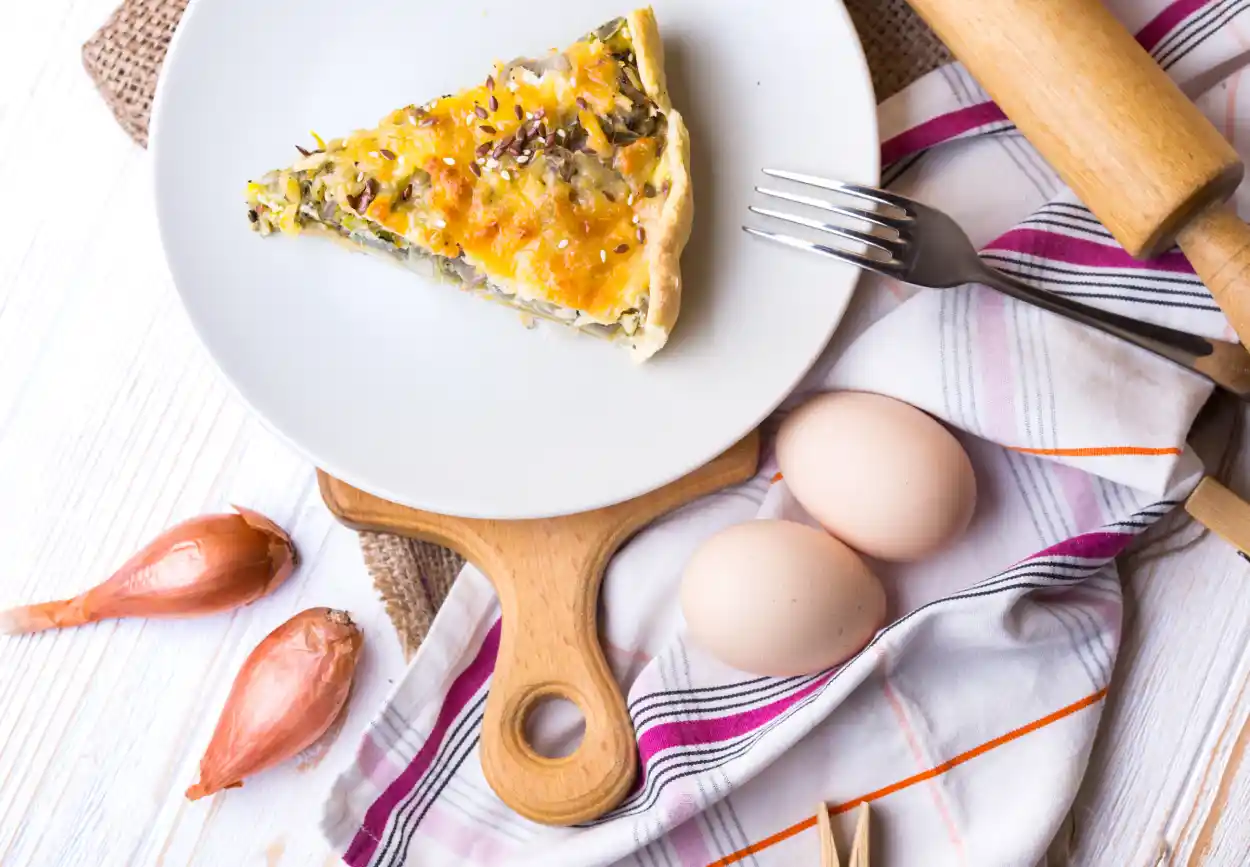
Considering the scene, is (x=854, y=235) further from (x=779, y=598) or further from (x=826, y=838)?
(x=826, y=838)

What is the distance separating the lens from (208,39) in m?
2.04

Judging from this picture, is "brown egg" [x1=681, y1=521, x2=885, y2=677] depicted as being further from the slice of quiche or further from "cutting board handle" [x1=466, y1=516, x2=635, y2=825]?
the slice of quiche

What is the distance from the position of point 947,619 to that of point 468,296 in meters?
1.05

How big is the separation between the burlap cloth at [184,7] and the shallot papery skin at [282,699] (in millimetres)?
141

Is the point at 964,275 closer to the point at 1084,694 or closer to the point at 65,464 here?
the point at 1084,694

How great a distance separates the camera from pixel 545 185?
1932mm

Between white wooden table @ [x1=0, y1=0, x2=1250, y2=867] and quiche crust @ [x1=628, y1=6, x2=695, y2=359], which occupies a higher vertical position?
quiche crust @ [x1=628, y1=6, x2=695, y2=359]

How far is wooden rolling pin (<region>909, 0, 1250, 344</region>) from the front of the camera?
5.52 ft

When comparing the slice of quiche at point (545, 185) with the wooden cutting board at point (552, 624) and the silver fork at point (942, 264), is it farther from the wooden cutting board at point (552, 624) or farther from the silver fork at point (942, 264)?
the wooden cutting board at point (552, 624)

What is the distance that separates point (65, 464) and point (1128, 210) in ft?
7.11

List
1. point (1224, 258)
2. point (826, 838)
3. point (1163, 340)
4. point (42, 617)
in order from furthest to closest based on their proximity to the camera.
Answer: point (42, 617) < point (826, 838) < point (1163, 340) < point (1224, 258)

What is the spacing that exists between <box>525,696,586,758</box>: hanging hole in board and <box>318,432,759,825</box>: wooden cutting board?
3cm

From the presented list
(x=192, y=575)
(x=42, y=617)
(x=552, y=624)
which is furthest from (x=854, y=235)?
(x=42, y=617)

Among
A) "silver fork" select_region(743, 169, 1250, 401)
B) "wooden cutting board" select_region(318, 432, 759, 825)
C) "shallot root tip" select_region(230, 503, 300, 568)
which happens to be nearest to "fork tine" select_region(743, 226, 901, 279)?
"silver fork" select_region(743, 169, 1250, 401)
